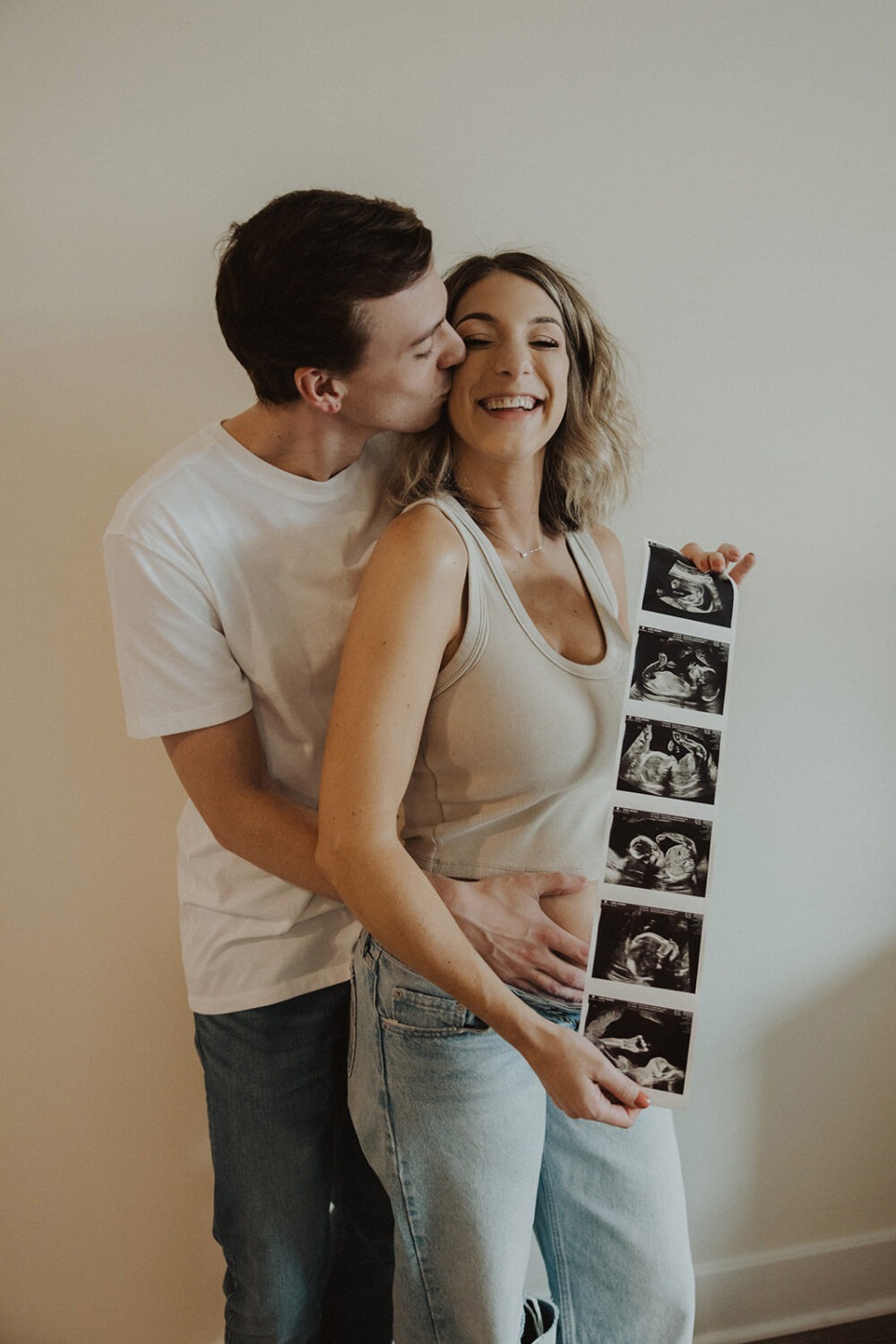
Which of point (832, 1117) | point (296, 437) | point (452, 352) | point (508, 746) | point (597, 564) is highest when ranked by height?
point (452, 352)

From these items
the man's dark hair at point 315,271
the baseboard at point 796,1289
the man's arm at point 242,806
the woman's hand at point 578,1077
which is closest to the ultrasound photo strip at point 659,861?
the woman's hand at point 578,1077

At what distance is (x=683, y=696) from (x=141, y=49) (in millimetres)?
1098

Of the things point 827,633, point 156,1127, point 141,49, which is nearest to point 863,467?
point 827,633

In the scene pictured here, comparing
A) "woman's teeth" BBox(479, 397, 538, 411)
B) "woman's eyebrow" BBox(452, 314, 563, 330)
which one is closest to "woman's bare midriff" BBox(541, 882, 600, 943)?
"woman's teeth" BBox(479, 397, 538, 411)

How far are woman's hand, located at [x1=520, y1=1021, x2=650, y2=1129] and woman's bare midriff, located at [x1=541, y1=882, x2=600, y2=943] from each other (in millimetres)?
147

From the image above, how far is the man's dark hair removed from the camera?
1.12 metres

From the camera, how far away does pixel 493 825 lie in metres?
1.23

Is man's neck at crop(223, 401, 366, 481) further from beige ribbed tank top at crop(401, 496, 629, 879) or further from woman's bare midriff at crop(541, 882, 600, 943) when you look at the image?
woman's bare midriff at crop(541, 882, 600, 943)

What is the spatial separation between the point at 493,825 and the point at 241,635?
1.34ft

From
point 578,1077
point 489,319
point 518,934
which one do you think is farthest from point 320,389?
point 578,1077

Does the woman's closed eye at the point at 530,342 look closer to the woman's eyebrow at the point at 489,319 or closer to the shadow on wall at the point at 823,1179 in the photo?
the woman's eyebrow at the point at 489,319

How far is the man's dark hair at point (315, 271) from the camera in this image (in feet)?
3.69

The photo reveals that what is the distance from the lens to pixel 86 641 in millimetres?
1459

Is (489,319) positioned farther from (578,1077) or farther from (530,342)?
(578,1077)
